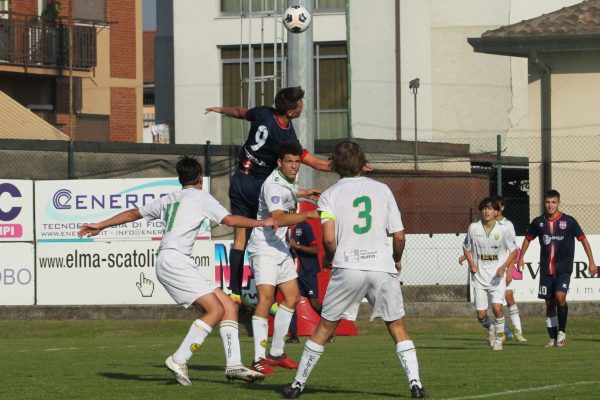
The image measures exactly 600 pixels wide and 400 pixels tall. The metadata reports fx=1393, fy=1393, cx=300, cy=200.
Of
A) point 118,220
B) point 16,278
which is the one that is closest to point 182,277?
point 118,220

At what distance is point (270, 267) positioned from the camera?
13102 millimetres

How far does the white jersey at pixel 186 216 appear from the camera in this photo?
39.0ft

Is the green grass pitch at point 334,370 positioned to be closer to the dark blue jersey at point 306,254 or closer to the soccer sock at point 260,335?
the soccer sock at point 260,335

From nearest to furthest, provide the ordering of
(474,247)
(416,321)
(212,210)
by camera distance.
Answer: (212,210), (474,247), (416,321)

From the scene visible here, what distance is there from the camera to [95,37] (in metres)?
43.4

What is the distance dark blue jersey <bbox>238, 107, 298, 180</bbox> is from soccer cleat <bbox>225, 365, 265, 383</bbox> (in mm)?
2737

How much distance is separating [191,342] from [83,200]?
14.0 metres

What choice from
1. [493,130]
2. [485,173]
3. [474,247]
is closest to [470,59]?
[493,130]

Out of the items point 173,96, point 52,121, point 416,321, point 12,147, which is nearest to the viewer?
point 416,321

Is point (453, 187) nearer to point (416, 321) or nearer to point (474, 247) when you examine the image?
point (416, 321)

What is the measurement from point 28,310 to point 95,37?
65.5 ft

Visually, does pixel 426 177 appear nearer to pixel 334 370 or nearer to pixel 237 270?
pixel 237 270

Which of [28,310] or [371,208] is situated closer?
[371,208]

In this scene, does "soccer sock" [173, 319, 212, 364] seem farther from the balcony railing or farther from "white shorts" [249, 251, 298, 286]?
the balcony railing
